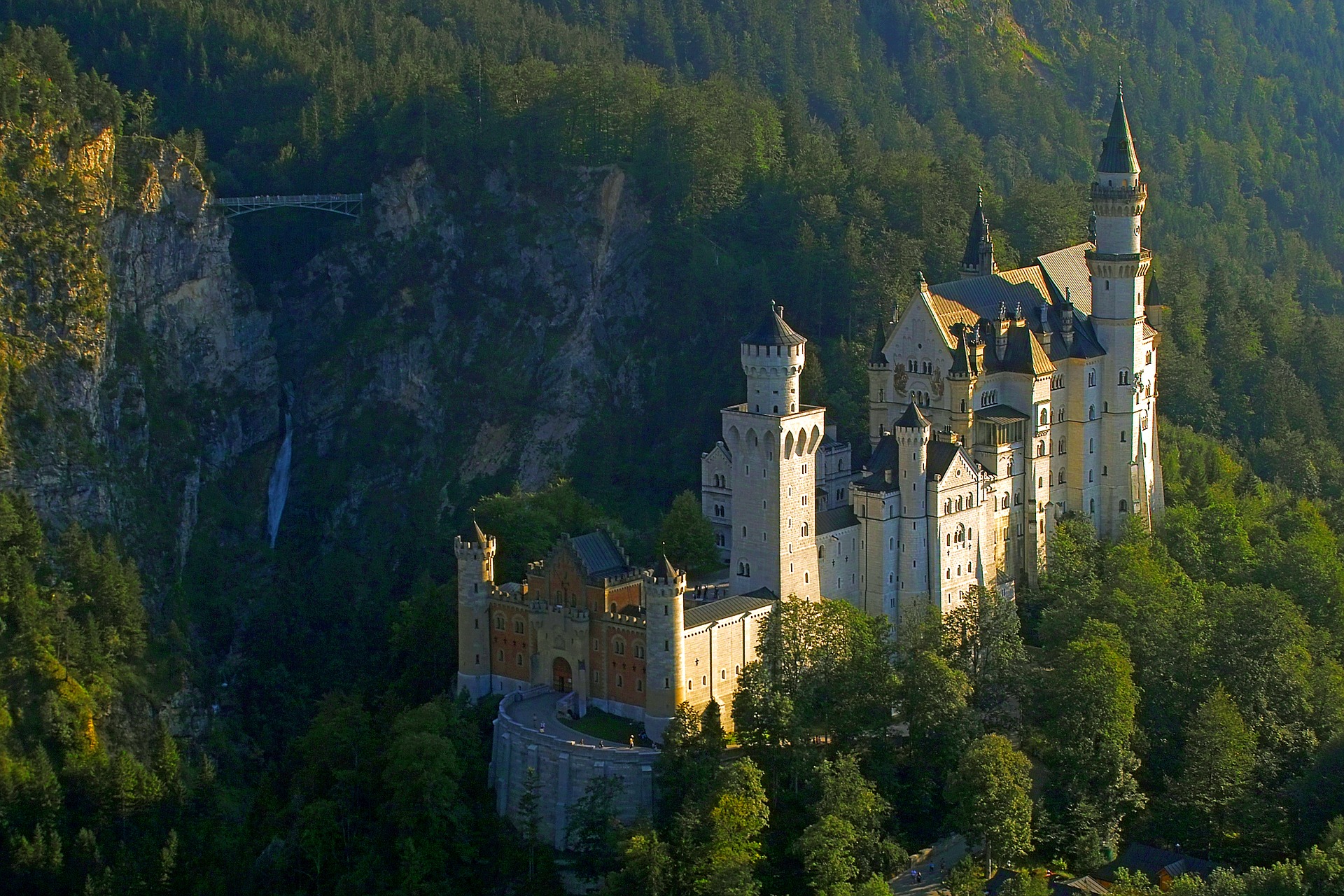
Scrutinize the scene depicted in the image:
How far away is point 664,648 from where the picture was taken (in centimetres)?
9038

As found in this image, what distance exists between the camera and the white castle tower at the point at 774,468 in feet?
304

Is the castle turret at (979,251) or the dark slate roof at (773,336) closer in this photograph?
the dark slate roof at (773,336)

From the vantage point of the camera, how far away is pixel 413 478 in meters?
145

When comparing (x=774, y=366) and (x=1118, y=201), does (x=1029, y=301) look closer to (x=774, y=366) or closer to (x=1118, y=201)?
(x=1118, y=201)

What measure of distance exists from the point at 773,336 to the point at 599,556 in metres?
11.2

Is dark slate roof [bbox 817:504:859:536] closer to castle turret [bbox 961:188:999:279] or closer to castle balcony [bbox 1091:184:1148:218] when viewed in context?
castle balcony [bbox 1091:184:1148:218]

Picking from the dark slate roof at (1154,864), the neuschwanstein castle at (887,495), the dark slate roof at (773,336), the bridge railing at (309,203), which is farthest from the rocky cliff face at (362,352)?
the dark slate roof at (1154,864)

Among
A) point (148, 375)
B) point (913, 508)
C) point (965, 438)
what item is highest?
point (148, 375)

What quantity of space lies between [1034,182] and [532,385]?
109ft

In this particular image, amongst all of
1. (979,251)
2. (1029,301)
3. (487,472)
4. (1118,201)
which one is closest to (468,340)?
(487,472)

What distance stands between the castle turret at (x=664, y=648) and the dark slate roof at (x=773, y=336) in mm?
9353

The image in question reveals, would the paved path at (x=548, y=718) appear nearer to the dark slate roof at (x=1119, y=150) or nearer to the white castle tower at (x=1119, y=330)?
the white castle tower at (x=1119, y=330)

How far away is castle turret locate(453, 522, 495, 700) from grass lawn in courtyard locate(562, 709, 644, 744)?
627cm

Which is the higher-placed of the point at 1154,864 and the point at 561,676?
the point at 561,676
